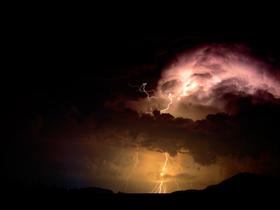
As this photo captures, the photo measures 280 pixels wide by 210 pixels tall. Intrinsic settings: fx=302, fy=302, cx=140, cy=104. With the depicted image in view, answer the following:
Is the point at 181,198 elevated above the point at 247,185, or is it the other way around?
the point at 247,185

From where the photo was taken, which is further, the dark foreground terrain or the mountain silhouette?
the mountain silhouette

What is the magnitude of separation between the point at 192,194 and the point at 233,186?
373 cm

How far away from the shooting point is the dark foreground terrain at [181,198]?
2220 centimetres

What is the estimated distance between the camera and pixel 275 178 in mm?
26531

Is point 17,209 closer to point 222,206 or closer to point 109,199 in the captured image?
point 109,199

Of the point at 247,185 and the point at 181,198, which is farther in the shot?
the point at 247,185

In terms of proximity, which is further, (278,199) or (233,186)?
(233,186)

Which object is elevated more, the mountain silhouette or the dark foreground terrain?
the mountain silhouette

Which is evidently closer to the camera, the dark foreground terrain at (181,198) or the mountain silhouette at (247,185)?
the dark foreground terrain at (181,198)

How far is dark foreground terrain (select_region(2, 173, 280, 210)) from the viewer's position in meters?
22.2

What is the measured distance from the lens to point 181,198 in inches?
985

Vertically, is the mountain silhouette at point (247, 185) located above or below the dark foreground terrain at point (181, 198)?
above

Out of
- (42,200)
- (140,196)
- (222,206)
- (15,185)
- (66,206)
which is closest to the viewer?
(222,206)

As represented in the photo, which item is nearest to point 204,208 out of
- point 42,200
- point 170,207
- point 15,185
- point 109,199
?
point 170,207
